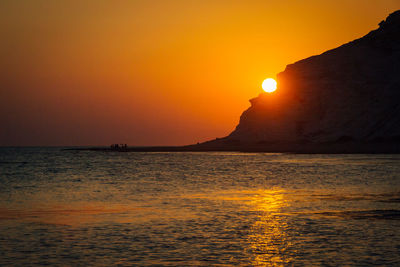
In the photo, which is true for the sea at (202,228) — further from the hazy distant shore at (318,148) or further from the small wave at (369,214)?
the hazy distant shore at (318,148)

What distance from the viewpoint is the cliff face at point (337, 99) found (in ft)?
488

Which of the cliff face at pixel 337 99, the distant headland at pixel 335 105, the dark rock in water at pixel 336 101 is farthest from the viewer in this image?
the cliff face at pixel 337 99

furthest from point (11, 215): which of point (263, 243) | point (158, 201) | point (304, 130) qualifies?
point (304, 130)

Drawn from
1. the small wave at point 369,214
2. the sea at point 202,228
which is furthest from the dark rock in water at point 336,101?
the small wave at point 369,214

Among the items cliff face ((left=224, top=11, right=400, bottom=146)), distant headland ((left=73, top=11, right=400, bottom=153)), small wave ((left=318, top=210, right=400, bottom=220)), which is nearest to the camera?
small wave ((left=318, top=210, right=400, bottom=220))

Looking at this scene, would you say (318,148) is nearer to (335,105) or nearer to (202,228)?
(335,105)

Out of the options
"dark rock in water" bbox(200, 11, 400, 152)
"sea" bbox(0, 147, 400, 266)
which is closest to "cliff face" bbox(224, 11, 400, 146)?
"dark rock in water" bbox(200, 11, 400, 152)

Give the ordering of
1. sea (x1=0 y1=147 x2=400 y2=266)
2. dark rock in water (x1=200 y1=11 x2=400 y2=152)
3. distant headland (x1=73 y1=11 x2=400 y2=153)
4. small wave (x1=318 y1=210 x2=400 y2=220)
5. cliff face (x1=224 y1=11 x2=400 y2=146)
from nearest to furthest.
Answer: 1. sea (x1=0 y1=147 x2=400 y2=266)
2. small wave (x1=318 y1=210 x2=400 y2=220)
3. distant headland (x1=73 y1=11 x2=400 y2=153)
4. dark rock in water (x1=200 y1=11 x2=400 y2=152)
5. cliff face (x1=224 y1=11 x2=400 y2=146)

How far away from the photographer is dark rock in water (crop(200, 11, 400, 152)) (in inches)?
5837

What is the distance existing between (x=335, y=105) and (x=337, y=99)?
225 centimetres

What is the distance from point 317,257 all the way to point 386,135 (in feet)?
433

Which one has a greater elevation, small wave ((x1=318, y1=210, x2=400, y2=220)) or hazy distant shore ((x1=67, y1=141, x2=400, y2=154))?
hazy distant shore ((x1=67, y1=141, x2=400, y2=154))

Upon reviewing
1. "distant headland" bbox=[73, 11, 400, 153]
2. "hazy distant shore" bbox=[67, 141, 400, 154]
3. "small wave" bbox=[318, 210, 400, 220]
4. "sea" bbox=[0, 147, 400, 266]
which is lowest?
"sea" bbox=[0, 147, 400, 266]

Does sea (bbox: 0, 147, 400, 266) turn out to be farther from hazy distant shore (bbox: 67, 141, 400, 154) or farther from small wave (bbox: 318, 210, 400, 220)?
hazy distant shore (bbox: 67, 141, 400, 154)
